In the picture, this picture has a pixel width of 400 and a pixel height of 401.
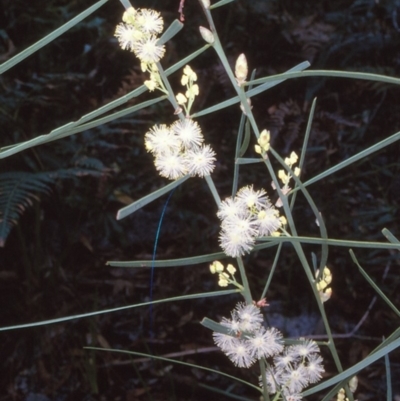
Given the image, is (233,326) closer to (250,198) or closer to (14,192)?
(250,198)

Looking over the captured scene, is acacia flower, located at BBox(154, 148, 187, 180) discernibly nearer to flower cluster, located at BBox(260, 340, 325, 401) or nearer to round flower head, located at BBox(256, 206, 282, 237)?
round flower head, located at BBox(256, 206, 282, 237)

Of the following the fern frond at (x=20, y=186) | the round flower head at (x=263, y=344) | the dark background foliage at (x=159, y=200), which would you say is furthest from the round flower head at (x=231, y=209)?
the fern frond at (x=20, y=186)

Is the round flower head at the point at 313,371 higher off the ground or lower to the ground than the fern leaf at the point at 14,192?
lower

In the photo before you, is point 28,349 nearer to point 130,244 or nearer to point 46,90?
point 130,244

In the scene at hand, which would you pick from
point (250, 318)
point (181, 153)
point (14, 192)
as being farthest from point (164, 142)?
point (14, 192)

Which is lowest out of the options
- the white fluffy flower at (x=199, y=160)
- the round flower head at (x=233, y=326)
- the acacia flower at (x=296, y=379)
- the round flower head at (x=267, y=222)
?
the acacia flower at (x=296, y=379)

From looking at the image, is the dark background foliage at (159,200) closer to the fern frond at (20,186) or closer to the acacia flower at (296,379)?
the fern frond at (20,186)

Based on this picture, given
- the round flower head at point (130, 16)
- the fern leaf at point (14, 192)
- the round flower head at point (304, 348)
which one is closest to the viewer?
the round flower head at point (130, 16)
